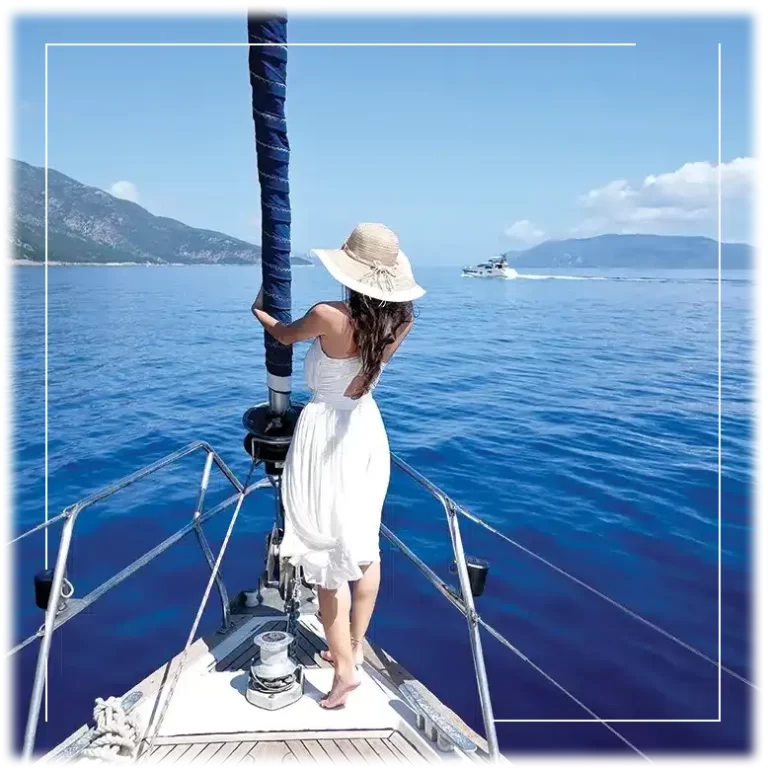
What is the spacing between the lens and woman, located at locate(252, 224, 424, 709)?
1.95 m

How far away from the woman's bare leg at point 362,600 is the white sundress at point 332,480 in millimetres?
70

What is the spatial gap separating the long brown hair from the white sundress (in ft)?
0.28

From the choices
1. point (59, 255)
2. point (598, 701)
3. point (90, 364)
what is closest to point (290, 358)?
point (598, 701)

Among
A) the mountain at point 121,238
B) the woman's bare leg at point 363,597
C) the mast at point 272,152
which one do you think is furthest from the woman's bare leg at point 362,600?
the mountain at point 121,238

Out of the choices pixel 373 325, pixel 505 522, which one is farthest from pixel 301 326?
pixel 505 522

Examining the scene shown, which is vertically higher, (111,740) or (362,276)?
(362,276)

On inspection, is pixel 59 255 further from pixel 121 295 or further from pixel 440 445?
pixel 440 445

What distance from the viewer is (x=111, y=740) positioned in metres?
2.00

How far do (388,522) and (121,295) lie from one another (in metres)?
22.2

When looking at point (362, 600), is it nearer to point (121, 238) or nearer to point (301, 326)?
point (301, 326)

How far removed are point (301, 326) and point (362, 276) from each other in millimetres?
231

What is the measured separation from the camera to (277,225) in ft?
7.37

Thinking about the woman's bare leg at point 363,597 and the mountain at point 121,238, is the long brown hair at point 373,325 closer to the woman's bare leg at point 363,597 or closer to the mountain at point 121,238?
the woman's bare leg at point 363,597

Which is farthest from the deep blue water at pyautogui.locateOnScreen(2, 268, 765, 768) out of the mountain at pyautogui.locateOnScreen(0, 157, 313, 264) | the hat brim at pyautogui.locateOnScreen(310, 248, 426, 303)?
the mountain at pyautogui.locateOnScreen(0, 157, 313, 264)
